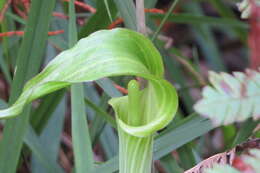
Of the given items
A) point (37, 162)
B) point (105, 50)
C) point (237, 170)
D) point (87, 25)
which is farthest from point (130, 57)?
point (37, 162)

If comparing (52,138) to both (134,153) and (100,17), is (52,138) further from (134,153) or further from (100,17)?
(134,153)

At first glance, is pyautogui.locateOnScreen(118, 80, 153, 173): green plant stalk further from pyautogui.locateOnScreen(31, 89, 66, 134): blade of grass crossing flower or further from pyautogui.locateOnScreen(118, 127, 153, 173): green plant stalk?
pyautogui.locateOnScreen(31, 89, 66, 134): blade of grass crossing flower

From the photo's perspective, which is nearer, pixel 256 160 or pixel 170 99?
pixel 256 160

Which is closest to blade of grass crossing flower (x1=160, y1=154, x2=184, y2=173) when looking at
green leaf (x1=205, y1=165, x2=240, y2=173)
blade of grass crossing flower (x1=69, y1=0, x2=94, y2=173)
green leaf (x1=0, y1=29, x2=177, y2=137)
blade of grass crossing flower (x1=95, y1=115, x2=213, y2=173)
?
blade of grass crossing flower (x1=95, y1=115, x2=213, y2=173)

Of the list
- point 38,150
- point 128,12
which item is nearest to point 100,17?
point 128,12

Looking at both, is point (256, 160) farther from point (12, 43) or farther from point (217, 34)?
point (217, 34)
